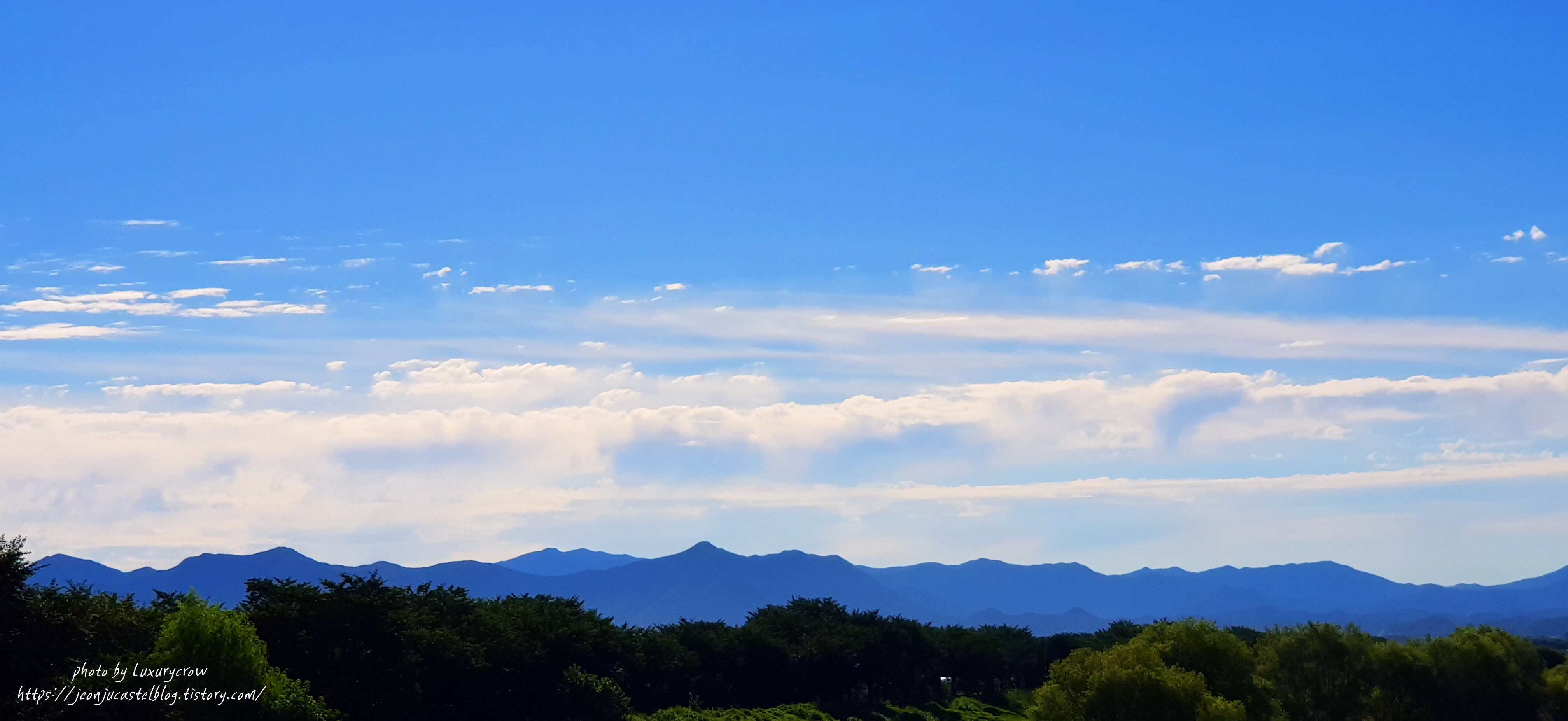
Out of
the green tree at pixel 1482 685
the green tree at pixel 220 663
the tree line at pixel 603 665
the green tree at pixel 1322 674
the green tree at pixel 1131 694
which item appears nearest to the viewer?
the green tree at pixel 220 663

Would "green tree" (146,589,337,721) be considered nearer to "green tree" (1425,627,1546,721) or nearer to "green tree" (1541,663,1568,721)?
"green tree" (1425,627,1546,721)

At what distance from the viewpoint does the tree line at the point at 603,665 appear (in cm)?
4553

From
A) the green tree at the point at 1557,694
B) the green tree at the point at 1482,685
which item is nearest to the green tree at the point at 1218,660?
the green tree at the point at 1482,685

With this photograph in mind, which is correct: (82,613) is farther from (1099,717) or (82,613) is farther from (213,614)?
(1099,717)

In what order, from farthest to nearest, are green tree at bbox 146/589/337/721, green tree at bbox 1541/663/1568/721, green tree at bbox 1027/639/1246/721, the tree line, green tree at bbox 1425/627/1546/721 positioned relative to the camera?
1. green tree at bbox 1425/627/1546/721
2. green tree at bbox 1541/663/1568/721
3. green tree at bbox 1027/639/1246/721
4. the tree line
5. green tree at bbox 146/589/337/721

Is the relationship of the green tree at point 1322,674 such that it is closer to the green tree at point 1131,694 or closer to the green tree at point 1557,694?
the green tree at point 1557,694

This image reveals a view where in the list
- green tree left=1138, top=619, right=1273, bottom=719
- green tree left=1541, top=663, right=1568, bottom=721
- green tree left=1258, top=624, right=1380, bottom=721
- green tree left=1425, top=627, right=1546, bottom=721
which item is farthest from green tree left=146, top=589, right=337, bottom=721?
green tree left=1541, top=663, right=1568, bottom=721

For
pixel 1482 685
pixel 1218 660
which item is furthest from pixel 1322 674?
pixel 1218 660

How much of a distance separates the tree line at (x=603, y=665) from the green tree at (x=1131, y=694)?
98 millimetres

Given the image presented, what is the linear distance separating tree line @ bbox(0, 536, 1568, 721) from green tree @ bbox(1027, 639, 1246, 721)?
10 centimetres

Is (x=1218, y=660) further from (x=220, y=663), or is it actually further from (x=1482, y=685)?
(x=220, y=663)

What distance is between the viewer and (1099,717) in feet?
196

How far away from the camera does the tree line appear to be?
149ft

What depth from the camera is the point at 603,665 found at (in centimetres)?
8388
